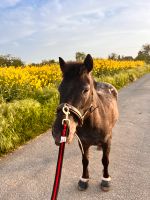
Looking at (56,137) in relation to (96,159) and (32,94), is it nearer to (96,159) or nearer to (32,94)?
(96,159)

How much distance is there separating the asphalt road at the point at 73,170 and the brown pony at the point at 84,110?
11.2 inches

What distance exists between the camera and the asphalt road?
207 inches

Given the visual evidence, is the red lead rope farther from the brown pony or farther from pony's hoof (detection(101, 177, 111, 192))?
pony's hoof (detection(101, 177, 111, 192))

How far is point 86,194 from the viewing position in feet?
17.2

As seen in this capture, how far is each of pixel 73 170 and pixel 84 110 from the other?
2.35 meters

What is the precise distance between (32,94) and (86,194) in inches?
229

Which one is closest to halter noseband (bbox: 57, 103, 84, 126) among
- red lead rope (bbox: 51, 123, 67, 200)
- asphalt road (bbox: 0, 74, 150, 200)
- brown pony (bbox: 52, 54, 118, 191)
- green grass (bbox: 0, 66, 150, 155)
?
brown pony (bbox: 52, 54, 118, 191)

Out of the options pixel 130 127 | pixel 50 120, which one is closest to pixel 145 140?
pixel 130 127

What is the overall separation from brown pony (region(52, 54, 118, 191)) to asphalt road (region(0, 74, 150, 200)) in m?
0.28

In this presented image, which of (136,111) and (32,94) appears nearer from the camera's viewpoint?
(32,94)

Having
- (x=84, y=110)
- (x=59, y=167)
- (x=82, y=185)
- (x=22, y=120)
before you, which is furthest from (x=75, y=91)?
(x=22, y=120)

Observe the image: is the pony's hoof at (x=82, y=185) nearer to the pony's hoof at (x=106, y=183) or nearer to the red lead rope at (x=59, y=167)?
the pony's hoof at (x=106, y=183)

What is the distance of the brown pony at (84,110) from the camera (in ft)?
12.5

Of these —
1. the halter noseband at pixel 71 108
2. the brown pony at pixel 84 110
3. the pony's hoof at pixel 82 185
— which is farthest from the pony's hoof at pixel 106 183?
the halter noseband at pixel 71 108
